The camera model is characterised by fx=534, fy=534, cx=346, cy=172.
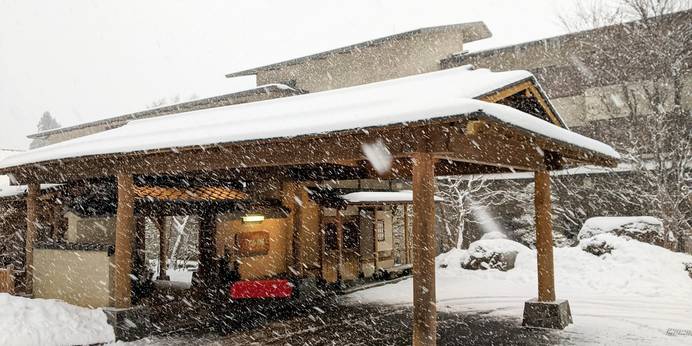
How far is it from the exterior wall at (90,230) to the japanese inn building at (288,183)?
31 millimetres

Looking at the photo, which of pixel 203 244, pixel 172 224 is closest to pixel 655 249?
pixel 203 244

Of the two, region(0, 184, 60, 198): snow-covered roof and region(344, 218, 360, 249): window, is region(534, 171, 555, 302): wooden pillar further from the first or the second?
region(0, 184, 60, 198): snow-covered roof

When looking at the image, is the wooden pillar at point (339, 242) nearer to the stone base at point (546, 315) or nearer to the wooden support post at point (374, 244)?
the wooden support post at point (374, 244)

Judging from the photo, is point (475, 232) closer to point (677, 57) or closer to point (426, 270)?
point (677, 57)

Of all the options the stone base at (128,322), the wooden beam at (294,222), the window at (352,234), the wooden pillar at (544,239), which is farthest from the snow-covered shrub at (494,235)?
the stone base at (128,322)

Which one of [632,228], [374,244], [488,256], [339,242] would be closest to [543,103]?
[339,242]

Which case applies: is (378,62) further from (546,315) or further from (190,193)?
(546,315)

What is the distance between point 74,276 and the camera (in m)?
11.5

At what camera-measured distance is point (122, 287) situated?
1005 cm

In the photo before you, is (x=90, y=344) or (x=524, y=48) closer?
(x=90, y=344)

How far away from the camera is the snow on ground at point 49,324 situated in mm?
9109

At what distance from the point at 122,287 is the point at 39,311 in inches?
61.8

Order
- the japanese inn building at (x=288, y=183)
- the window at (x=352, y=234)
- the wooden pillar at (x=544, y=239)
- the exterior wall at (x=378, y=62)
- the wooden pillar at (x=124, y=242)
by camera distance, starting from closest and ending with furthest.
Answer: the japanese inn building at (x=288, y=183) < the wooden pillar at (x=124, y=242) < the wooden pillar at (x=544, y=239) < the window at (x=352, y=234) < the exterior wall at (x=378, y=62)

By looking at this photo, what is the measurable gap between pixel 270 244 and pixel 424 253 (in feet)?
31.1
